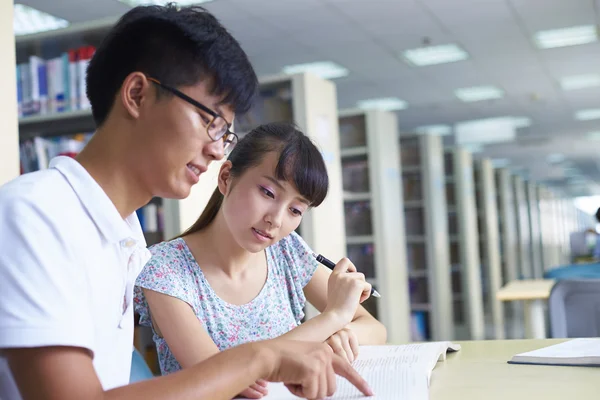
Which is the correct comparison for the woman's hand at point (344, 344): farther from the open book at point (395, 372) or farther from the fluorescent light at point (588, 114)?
the fluorescent light at point (588, 114)

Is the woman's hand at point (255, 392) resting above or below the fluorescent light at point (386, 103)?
below

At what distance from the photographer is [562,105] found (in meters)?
10.0

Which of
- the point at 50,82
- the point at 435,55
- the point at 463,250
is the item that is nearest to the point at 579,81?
the point at 435,55

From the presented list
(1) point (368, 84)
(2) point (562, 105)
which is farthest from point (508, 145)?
(1) point (368, 84)

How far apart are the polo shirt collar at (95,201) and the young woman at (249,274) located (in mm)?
409

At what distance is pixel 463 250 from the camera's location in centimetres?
702

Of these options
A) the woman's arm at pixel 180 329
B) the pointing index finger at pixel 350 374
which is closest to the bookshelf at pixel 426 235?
the woman's arm at pixel 180 329

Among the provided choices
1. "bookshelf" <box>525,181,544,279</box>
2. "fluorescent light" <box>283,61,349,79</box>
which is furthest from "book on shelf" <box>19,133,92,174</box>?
"bookshelf" <box>525,181,544,279</box>

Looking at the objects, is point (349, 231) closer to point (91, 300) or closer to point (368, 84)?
point (368, 84)

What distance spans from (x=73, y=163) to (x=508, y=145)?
13770 millimetres

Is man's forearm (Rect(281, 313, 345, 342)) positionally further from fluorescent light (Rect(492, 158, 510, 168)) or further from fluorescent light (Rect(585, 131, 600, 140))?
fluorescent light (Rect(492, 158, 510, 168))

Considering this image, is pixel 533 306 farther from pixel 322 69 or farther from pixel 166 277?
pixel 322 69

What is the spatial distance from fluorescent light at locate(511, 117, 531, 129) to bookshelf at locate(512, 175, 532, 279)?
124 cm

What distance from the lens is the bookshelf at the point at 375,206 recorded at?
4.82 metres
